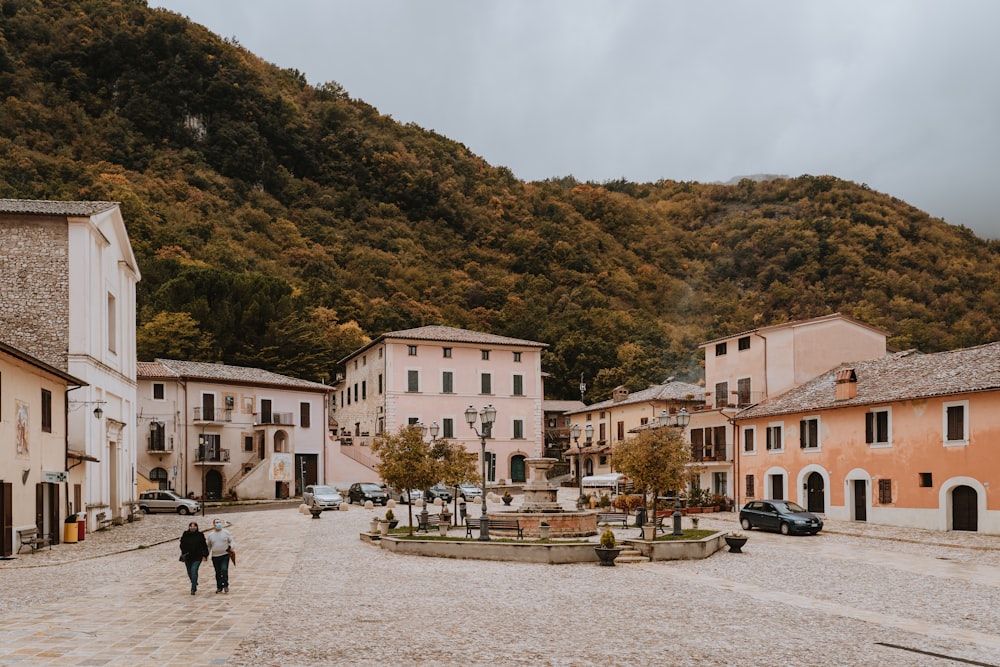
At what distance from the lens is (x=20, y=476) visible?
2525cm

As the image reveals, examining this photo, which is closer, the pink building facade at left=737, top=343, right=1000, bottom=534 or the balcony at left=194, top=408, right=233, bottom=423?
the pink building facade at left=737, top=343, right=1000, bottom=534

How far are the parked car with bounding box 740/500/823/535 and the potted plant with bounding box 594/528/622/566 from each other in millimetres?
12449

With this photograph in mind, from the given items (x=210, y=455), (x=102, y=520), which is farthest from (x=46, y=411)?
(x=210, y=455)

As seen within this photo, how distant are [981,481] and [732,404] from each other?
1741cm

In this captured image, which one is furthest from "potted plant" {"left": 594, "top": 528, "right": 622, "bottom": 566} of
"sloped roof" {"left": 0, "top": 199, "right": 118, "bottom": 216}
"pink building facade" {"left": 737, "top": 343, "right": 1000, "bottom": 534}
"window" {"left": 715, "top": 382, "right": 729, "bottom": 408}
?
"window" {"left": 715, "top": 382, "right": 729, "bottom": 408}

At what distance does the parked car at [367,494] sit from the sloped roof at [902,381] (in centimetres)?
2060

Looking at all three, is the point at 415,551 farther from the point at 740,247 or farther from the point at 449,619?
the point at 740,247

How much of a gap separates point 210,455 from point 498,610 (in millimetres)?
46688

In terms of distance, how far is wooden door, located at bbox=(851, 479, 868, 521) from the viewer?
3747 centimetres

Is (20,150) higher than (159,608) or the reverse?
higher

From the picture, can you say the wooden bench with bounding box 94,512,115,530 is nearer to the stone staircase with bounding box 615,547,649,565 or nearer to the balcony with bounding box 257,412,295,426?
the stone staircase with bounding box 615,547,649,565

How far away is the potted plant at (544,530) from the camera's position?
2774 centimetres

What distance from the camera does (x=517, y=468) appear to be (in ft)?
225

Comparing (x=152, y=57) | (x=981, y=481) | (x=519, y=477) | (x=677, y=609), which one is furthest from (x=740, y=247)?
(x=677, y=609)
